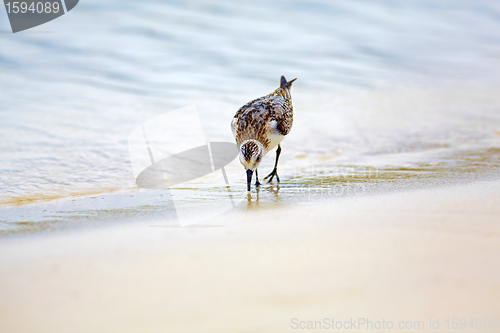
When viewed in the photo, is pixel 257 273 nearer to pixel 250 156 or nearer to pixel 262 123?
pixel 250 156

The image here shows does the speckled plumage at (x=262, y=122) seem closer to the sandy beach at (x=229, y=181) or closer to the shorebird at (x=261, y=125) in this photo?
the shorebird at (x=261, y=125)

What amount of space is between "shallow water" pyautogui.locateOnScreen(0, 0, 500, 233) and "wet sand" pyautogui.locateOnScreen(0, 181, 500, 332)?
696 mm

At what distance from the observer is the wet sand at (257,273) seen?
2.16 meters

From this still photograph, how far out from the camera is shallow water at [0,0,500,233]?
481 centimetres

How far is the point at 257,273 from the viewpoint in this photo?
2.51 metres

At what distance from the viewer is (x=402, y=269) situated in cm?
250

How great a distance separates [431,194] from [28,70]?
26.7 feet

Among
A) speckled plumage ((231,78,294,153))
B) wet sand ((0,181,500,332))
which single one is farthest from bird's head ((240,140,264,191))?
wet sand ((0,181,500,332))

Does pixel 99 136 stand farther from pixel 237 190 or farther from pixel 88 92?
pixel 237 190

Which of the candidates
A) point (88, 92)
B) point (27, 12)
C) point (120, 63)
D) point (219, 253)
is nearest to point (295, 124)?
point (88, 92)

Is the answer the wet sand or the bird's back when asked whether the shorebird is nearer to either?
the bird's back

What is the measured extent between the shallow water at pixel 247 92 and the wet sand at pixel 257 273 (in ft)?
2.28

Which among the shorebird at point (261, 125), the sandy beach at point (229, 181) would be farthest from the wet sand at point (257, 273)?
the shorebird at point (261, 125)

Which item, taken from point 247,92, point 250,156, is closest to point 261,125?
point 250,156
